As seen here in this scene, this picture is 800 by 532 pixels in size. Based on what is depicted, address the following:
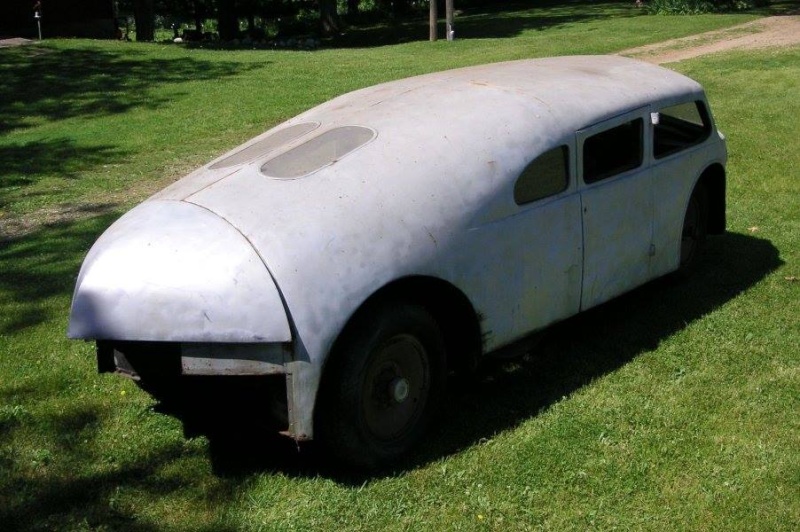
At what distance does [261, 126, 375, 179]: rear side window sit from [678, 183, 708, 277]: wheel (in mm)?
2773

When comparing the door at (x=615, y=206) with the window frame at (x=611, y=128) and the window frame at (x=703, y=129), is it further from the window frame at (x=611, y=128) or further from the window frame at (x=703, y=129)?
the window frame at (x=703, y=129)

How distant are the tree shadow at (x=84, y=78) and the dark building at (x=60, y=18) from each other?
991 centimetres

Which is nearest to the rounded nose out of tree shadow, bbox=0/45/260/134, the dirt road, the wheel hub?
the wheel hub

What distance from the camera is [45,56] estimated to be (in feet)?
71.4

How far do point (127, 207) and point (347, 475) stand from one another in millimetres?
5869

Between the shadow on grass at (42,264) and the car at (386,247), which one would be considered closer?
the car at (386,247)

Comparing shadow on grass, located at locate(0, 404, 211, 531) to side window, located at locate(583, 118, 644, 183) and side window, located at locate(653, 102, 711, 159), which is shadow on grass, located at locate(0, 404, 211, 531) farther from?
side window, located at locate(653, 102, 711, 159)

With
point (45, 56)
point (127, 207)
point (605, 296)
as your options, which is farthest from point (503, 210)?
point (45, 56)

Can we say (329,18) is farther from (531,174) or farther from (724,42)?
(531,174)

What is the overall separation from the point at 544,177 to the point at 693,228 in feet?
7.00

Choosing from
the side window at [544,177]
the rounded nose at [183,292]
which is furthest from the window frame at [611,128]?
the rounded nose at [183,292]

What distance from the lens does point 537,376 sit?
235 inches

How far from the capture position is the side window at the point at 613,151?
5.89 m

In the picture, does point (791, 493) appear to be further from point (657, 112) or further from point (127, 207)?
point (127, 207)
